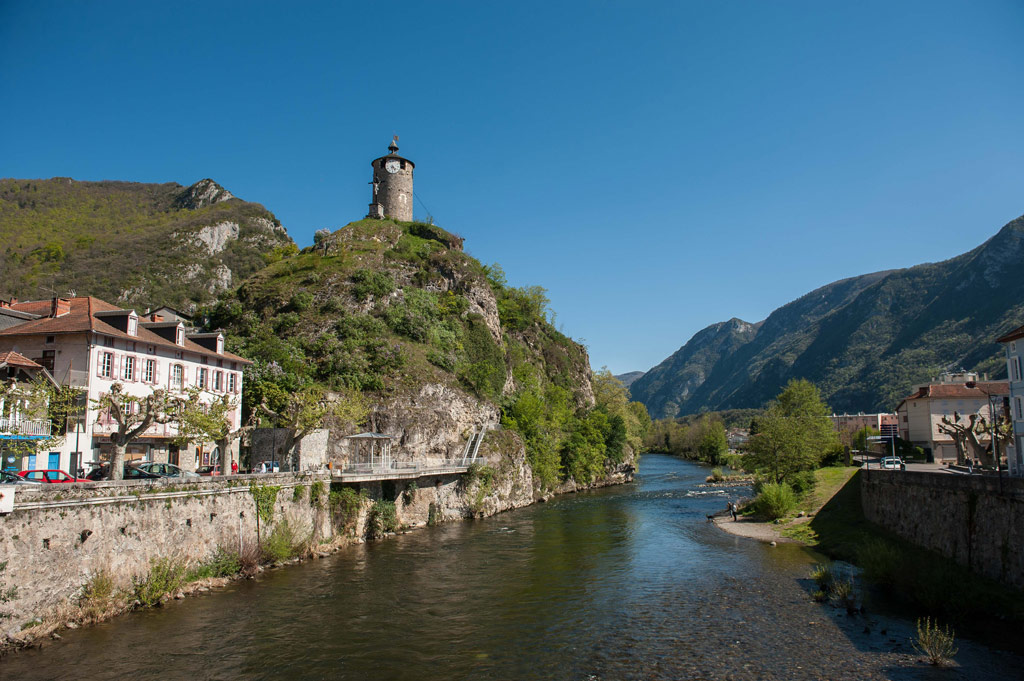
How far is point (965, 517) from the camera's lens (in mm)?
24453

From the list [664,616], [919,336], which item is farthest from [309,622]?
[919,336]

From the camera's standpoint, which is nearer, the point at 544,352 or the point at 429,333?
the point at 429,333

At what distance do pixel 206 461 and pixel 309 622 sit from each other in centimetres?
2611

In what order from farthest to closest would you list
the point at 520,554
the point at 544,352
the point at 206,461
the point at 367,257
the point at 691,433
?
the point at 691,433
the point at 544,352
the point at 367,257
the point at 206,461
the point at 520,554

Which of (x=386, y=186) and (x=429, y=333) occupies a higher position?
(x=386, y=186)

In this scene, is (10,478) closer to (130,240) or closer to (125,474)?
(125,474)

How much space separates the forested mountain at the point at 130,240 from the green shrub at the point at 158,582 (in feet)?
238

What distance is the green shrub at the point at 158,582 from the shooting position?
2283 cm

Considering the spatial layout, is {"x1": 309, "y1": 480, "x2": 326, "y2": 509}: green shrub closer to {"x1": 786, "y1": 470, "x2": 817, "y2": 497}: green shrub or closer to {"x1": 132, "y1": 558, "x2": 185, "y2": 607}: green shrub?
{"x1": 132, "y1": 558, "x2": 185, "y2": 607}: green shrub

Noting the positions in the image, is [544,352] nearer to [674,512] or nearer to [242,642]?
[674,512]

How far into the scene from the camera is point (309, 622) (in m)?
21.7

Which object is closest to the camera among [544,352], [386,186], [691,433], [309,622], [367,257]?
[309,622]

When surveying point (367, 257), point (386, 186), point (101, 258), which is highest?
point (386, 186)

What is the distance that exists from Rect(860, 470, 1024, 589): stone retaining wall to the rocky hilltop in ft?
99.4
